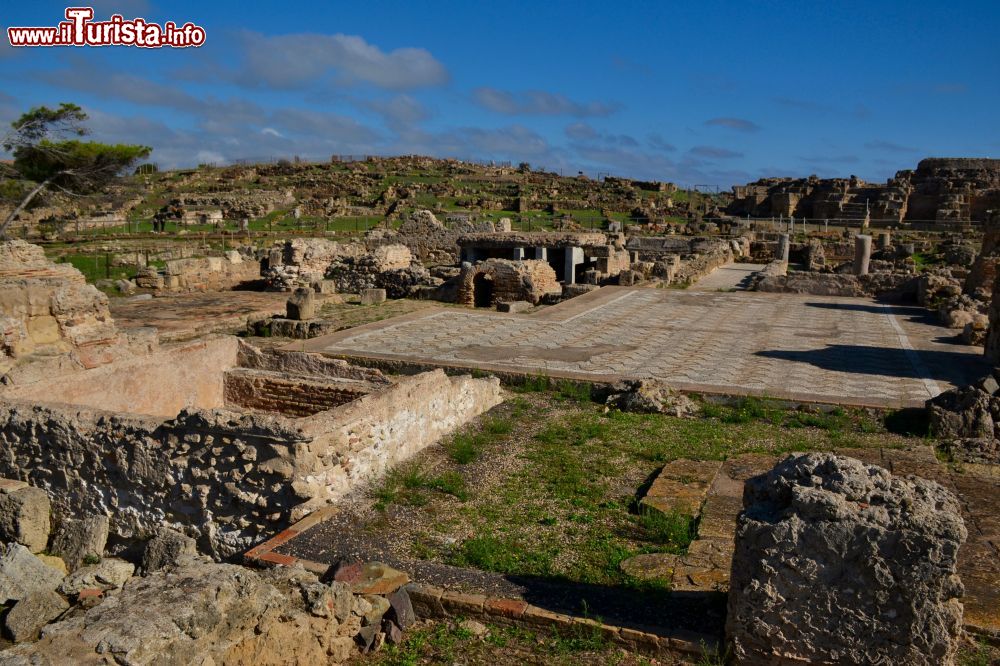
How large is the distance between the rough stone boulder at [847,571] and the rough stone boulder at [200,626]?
6.30 ft

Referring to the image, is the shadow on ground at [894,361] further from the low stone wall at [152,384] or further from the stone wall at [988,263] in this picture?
the low stone wall at [152,384]

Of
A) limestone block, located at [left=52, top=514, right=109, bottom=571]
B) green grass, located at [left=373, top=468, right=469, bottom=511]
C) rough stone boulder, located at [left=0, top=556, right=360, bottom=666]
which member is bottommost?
limestone block, located at [left=52, top=514, right=109, bottom=571]

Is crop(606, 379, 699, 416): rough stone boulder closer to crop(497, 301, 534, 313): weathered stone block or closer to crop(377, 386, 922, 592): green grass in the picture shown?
crop(377, 386, 922, 592): green grass

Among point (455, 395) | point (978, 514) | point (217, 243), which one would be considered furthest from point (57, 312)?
point (217, 243)

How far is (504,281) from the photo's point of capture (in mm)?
17984

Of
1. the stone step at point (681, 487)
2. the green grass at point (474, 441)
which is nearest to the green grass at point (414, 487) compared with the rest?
the green grass at point (474, 441)

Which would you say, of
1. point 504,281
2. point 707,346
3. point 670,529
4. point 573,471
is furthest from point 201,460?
point 504,281

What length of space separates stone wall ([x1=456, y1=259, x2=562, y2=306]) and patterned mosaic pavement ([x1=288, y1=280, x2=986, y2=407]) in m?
2.49

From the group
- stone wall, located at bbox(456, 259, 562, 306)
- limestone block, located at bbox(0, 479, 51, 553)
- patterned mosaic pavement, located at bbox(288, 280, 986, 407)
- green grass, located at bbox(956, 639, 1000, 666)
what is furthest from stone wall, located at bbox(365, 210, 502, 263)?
green grass, located at bbox(956, 639, 1000, 666)

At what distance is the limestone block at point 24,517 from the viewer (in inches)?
196

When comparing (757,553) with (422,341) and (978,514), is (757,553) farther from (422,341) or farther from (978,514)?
(422,341)

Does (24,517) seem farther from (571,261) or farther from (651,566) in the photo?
(571,261)

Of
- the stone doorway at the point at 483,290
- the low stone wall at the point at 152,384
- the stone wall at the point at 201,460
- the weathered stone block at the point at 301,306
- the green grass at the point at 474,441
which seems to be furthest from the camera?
the stone doorway at the point at 483,290

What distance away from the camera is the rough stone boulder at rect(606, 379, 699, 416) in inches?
305
